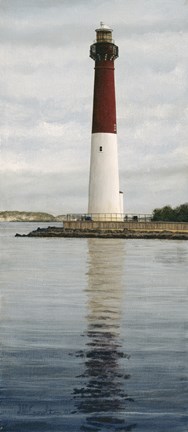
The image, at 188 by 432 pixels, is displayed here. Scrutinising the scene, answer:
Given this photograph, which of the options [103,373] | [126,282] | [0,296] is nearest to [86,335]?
[103,373]

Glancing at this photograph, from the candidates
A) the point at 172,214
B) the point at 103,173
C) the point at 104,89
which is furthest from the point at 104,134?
the point at 172,214

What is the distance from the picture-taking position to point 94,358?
766cm

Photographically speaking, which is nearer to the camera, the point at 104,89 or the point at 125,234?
the point at 104,89

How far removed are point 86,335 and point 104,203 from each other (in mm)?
34348

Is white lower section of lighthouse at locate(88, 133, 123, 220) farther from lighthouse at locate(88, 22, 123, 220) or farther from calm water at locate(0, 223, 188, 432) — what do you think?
calm water at locate(0, 223, 188, 432)

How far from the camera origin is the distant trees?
174 feet

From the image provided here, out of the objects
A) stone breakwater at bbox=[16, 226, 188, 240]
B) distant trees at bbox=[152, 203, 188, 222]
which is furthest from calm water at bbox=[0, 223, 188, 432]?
distant trees at bbox=[152, 203, 188, 222]

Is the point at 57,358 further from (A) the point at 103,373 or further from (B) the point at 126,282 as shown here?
(B) the point at 126,282

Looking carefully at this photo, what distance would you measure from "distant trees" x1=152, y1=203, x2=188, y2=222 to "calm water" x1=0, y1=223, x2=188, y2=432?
3651cm

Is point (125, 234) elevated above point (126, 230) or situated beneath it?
situated beneath

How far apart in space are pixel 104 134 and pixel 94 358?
35.1 metres

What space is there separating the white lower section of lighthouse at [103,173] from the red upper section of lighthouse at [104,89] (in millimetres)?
602

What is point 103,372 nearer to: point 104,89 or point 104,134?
point 104,134

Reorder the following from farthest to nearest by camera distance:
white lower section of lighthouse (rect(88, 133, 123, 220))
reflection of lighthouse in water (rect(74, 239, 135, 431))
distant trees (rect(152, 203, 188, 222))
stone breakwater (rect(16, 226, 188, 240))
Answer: distant trees (rect(152, 203, 188, 222)), stone breakwater (rect(16, 226, 188, 240)), white lower section of lighthouse (rect(88, 133, 123, 220)), reflection of lighthouse in water (rect(74, 239, 135, 431))
